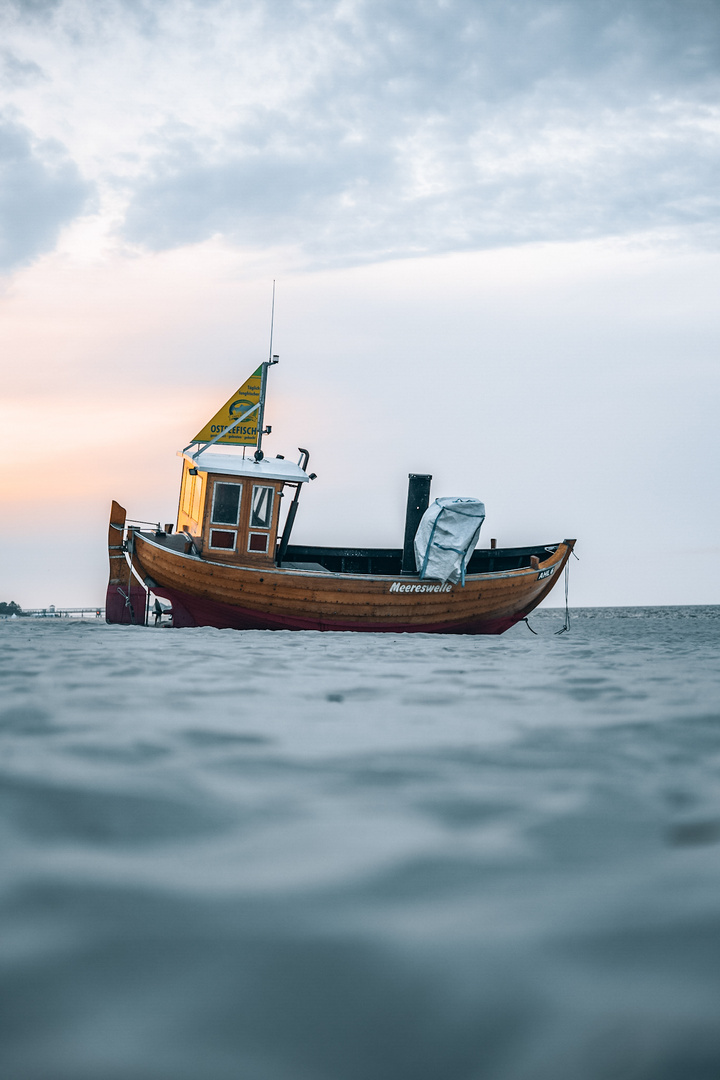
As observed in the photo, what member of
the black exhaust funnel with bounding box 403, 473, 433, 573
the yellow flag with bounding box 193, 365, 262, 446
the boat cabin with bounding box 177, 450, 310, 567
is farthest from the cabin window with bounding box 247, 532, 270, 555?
the black exhaust funnel with bounding box 403, 473, 433, 573

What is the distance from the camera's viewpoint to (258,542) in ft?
43.7

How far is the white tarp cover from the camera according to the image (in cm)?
1370

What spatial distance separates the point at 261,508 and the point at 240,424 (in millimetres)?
2231

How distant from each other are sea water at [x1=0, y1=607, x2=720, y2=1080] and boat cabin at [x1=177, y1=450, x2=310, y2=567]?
33.9 feet

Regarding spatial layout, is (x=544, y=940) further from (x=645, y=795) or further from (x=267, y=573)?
(x=267, y=573)

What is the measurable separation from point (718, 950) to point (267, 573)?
12.1 meters

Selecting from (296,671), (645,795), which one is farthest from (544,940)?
(296,671)

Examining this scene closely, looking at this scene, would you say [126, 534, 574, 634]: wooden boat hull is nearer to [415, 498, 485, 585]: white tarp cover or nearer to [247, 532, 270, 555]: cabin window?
[415, 498, 485, 585]: white tarp cover

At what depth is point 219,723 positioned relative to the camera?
291cm

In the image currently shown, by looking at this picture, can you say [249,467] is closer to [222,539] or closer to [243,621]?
[222,539]

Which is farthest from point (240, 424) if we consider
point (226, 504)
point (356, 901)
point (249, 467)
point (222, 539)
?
point (356, 901)

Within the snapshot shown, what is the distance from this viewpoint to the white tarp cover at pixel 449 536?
1370 cm

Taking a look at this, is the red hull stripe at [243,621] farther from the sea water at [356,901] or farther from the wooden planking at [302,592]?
the sea water at [356,901]

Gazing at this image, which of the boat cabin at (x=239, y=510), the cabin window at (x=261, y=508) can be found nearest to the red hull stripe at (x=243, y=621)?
the boat cabin at (x=239, y=510)
